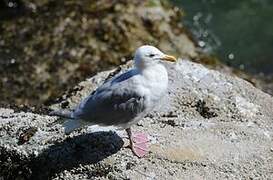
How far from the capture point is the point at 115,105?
6316 mm

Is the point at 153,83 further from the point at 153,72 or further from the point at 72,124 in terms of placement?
the point at 72,124

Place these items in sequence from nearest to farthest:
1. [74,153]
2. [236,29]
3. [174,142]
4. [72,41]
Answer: [74,153], [174,142], [72,41], [236,29]

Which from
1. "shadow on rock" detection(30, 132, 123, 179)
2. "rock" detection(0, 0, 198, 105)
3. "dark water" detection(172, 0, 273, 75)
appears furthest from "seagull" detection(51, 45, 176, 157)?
"dark water" detection(172, 0, 273, 75)

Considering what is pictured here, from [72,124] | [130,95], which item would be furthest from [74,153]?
[130,95]

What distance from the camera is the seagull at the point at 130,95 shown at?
6262 mm

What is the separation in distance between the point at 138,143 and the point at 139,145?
3cm

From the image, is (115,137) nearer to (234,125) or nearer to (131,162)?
(131,162)

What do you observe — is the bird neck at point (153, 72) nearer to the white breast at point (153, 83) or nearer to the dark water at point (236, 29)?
the white breast at point (153, 83)

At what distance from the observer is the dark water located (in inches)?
548

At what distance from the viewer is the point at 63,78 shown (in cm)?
1084

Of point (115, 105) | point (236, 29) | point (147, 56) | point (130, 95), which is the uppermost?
point (147, 56)

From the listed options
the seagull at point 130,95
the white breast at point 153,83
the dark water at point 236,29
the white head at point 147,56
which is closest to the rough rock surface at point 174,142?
the seagull at point 130,95

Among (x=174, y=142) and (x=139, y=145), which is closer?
(x=139, y=145)

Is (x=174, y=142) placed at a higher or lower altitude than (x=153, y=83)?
lower
